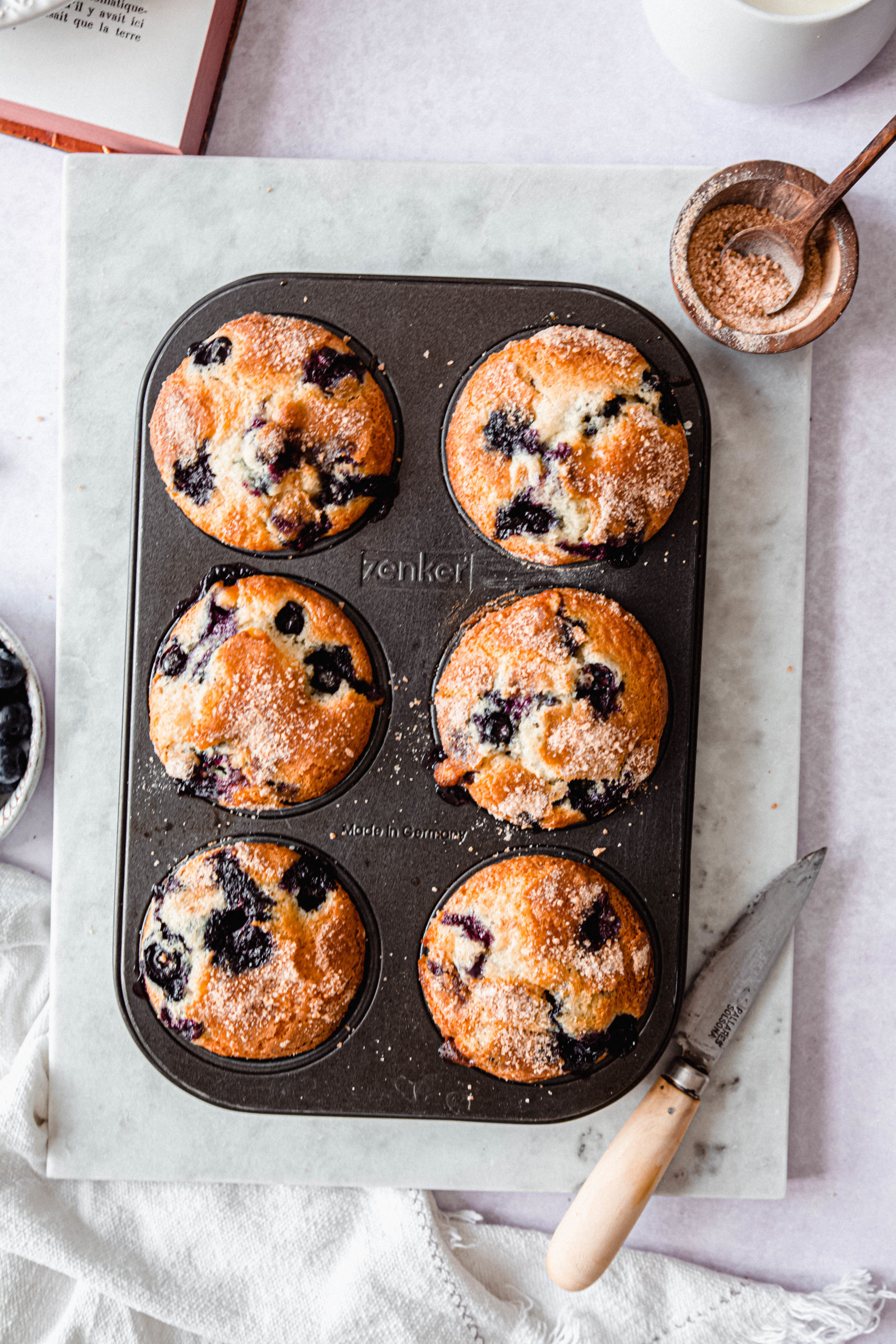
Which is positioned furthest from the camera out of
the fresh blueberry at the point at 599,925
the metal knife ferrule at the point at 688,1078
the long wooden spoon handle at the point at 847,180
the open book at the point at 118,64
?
the open book at the point at 118,64

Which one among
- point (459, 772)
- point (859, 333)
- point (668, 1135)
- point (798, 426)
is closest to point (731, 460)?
point (798, 426)

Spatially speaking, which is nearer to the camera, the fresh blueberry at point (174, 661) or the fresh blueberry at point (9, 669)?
the fresh blueberry at point (174, 661)

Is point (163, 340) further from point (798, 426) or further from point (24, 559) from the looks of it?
point (798, 426)

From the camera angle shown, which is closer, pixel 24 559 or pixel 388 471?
pixel 388 471

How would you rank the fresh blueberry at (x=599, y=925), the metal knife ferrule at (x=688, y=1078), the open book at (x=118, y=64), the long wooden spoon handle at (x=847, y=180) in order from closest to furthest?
1. the long wooden spoon handle at (x=847, y=180)
2. the fresh blueberry at (x=599, y=925)
3. the metal knife ferrule at (x=688, y=1078)
4. the open book at (x=118, y=64)

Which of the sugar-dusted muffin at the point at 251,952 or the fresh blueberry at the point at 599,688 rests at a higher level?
the fresh blueberry at the point at 599,688

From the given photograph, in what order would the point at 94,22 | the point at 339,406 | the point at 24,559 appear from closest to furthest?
the point at 339,406
the point at 94,22
the point at 24,559

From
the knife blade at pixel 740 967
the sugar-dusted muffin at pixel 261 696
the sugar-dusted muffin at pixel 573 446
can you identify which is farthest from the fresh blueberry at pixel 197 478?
the knife blade at pixel 740 967

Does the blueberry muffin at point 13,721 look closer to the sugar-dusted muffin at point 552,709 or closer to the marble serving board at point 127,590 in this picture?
the marble serving board at point 127,590

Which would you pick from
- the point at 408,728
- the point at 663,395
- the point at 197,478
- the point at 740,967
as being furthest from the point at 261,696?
the point at 740,967
